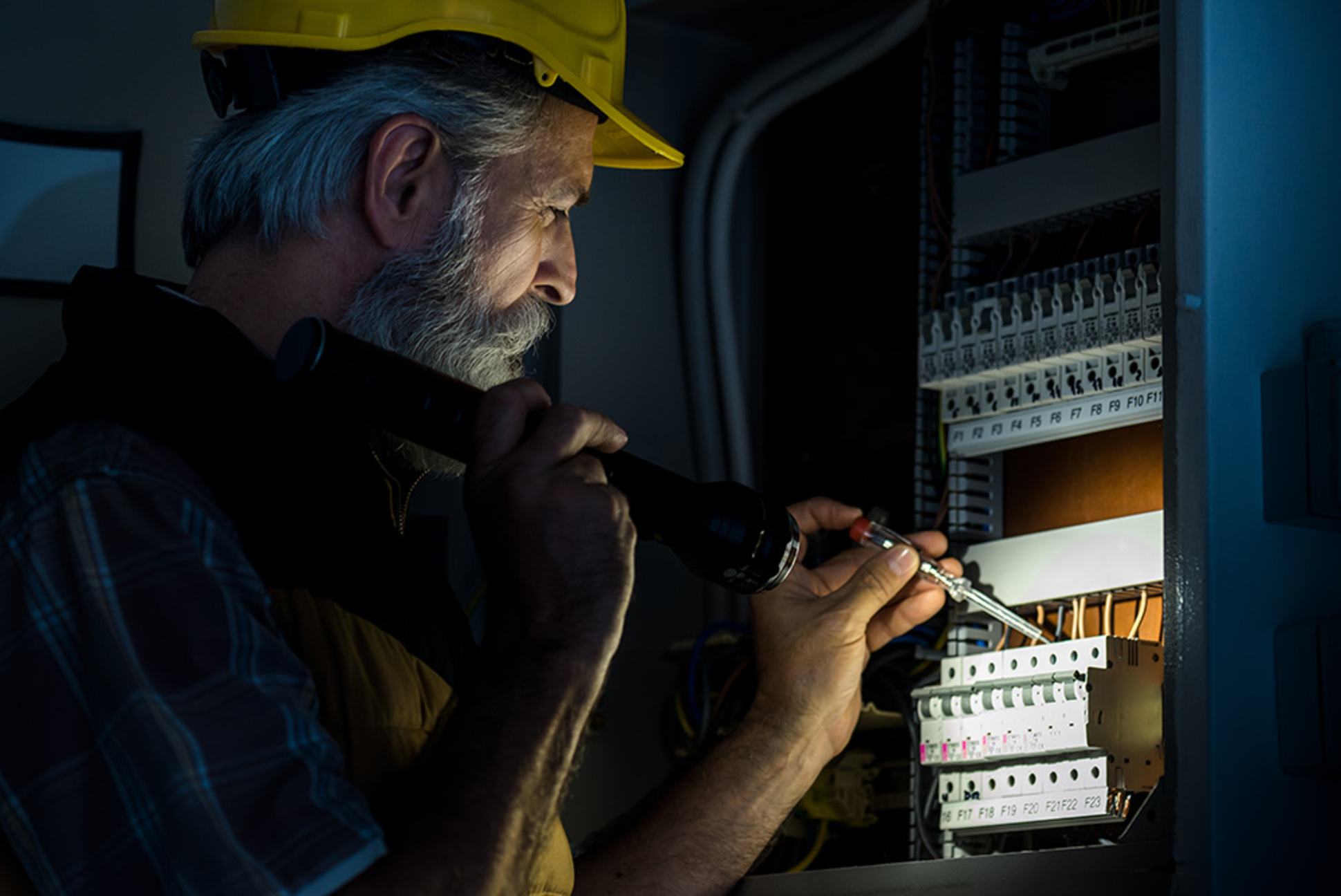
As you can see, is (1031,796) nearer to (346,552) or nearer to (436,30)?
(346,552)

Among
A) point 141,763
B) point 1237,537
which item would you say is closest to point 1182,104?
point 1237,537

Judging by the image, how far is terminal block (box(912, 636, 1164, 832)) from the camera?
153 cm

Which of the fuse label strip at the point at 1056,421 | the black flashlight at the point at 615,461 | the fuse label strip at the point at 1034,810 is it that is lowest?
the fuse label strip at the point at 1034,810

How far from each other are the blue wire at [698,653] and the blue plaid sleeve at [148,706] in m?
0.99

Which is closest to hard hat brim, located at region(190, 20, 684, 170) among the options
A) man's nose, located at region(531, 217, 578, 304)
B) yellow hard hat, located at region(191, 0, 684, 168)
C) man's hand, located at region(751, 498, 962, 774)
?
yellow hard hat, located at region(191, 0, 684, 168)

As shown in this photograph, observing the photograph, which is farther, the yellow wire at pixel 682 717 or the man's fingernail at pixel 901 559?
the yellow wire at pixel 682 717

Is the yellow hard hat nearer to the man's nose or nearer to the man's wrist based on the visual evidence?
the man's nose

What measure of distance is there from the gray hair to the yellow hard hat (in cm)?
3

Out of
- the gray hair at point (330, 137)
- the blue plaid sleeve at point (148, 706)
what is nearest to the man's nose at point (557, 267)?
the gray hair at point (330, 137)

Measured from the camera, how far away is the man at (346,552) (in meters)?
0.99

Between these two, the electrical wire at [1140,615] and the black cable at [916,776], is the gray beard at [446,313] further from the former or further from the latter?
the electrical wire at [1140,615]

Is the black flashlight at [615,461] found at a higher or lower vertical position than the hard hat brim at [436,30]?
lower

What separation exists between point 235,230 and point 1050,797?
95 cm

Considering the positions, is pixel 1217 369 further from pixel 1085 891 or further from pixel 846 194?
pixel 846 194
